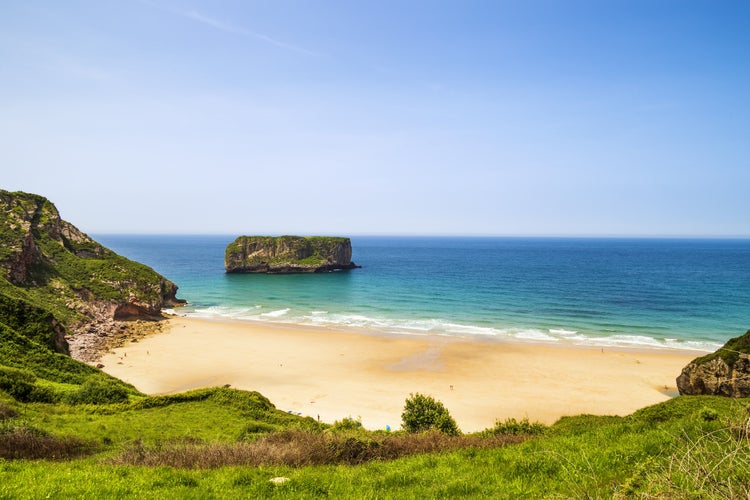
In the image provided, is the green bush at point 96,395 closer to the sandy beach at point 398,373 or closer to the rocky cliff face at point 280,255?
the sandy beach at point 398,373

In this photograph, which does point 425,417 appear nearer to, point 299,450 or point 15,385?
point 299,450

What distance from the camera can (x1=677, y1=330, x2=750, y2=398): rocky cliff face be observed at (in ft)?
81.4

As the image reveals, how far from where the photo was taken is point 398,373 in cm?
3722

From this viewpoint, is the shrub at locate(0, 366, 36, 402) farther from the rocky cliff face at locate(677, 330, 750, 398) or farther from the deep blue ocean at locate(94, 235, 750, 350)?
the rocky cliff face at locate(677, 330, 750, 398)

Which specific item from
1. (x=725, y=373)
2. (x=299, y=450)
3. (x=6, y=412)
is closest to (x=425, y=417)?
(x=299, y=450)

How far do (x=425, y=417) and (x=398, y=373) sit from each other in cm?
1797

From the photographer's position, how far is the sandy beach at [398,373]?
2966 cm

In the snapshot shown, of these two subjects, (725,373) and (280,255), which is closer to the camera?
(725,373)

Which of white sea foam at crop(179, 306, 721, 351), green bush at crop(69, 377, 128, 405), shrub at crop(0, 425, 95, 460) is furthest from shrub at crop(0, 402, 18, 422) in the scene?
white sea foam at crop(179, 306, 721, 351)

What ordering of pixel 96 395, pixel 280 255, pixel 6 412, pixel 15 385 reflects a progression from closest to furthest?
pixel 6 412 → pixel 15 385 → pixel 96 395 → pixel 280 255

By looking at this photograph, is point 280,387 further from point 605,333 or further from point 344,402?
point 605,333

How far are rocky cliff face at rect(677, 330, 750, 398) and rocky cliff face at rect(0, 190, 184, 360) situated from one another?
5705cm

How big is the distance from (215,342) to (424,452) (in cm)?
4094

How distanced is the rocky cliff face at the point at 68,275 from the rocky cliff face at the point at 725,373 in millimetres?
57053
